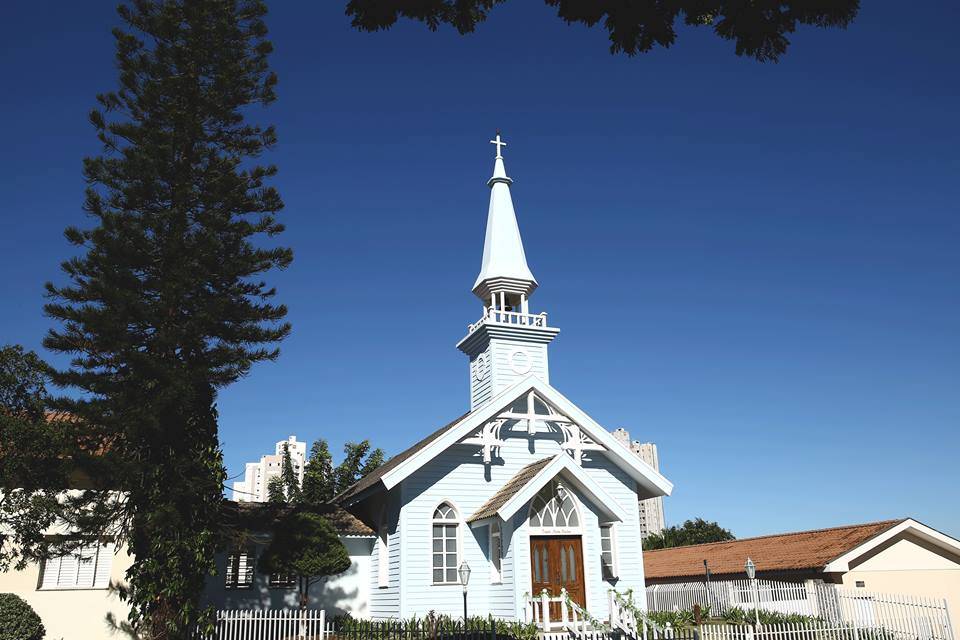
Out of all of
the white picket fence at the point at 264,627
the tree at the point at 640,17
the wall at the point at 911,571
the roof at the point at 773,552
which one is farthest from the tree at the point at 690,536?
the tree at the point at 640,17

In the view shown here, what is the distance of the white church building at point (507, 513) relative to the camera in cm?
2181

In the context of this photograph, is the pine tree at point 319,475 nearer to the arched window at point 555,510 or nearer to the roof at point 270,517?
the roof at point 270,517

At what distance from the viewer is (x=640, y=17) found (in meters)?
5.75

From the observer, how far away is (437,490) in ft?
76.1

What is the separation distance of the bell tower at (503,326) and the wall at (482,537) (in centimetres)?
322

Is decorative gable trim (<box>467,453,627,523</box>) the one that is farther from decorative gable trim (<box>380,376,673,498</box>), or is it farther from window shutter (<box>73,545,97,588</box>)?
window shutter (<box>73,545,97,588</box>)

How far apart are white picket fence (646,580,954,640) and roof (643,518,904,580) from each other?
970 mm

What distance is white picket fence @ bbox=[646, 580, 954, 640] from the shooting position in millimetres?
20953

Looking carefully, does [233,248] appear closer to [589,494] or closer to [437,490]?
[437,490]

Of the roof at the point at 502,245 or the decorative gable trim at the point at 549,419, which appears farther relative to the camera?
the roof at the point at 502,245

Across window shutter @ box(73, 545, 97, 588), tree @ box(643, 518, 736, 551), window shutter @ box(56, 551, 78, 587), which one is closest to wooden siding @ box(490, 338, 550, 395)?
window shutter @ box(73, 545, 97, 588)

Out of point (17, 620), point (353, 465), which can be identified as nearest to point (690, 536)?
point (353, 465)

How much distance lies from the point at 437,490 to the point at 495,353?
6.19m

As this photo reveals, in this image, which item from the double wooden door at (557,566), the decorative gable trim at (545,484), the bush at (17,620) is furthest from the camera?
the double wooden door at (557,566)
